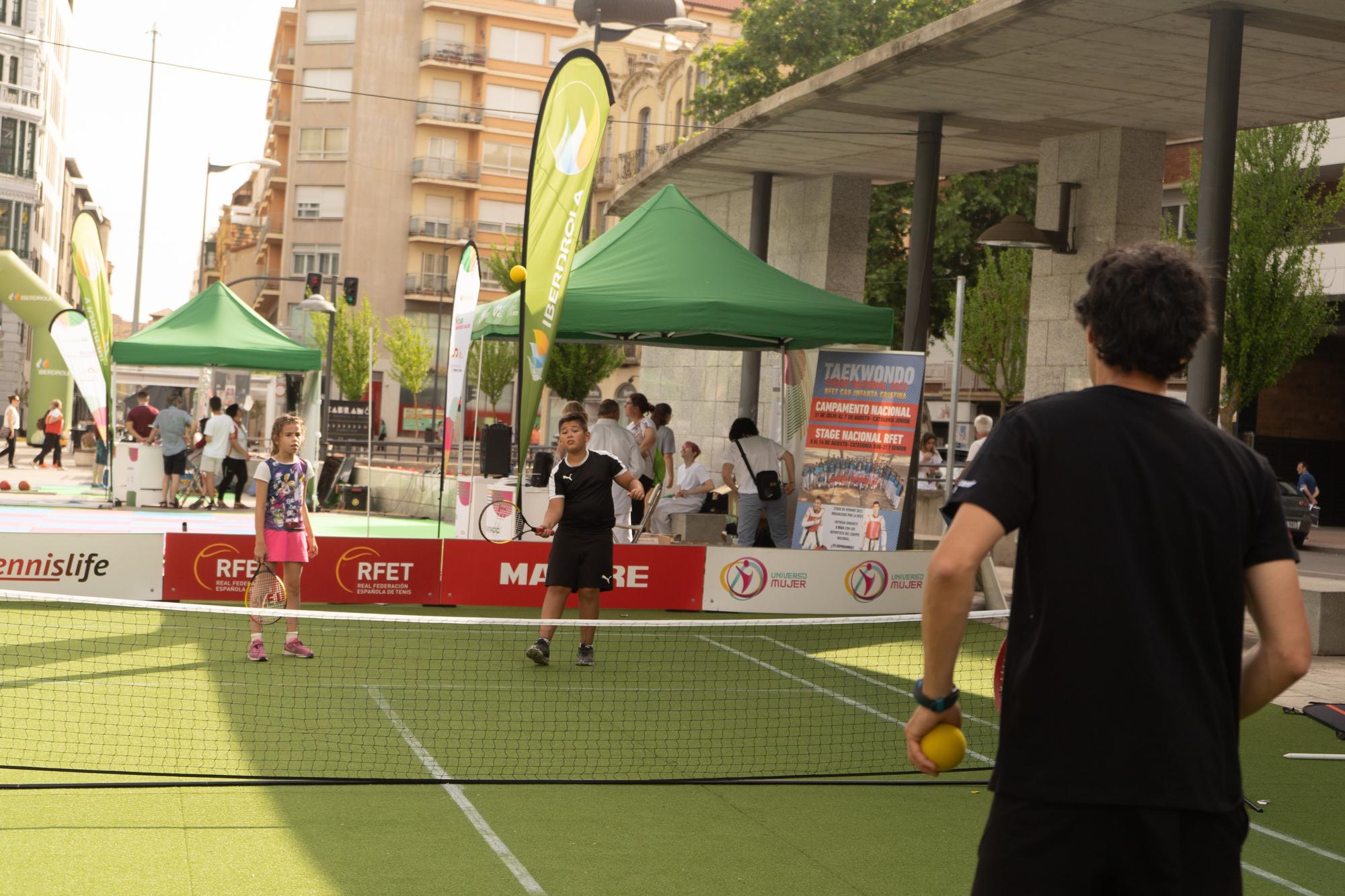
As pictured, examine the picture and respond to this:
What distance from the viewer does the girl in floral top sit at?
1027 centimetres

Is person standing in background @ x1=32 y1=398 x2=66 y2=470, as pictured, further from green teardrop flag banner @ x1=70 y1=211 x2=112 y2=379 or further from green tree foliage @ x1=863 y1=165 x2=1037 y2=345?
green tree foliage @ x1=863 y1=165 x2=1037 y2=345

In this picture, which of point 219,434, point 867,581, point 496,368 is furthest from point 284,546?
point 496,368

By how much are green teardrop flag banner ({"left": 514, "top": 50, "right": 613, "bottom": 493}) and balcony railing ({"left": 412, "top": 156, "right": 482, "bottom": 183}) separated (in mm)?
58890

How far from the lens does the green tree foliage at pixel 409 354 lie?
6175cm

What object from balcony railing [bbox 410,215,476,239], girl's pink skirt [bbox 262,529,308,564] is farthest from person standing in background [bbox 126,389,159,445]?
balcony railing [bbox 410,215,476,239]

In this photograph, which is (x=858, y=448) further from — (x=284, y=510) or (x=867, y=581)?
(x=284, y=510)

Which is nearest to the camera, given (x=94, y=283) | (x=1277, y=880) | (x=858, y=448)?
(x=1277, y=880)

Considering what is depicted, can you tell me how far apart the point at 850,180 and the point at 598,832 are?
15.3 meters

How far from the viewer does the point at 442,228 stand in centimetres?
7075

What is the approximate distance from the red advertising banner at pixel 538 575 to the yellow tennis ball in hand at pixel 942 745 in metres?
10.6

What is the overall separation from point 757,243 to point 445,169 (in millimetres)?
52564

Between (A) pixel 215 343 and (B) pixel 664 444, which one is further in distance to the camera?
(A) pixel 215 343

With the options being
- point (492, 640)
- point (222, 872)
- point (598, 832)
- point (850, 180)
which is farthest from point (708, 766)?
Answer: point (850, 180)

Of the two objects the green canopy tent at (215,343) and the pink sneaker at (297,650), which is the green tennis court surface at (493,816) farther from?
the green canopy tent at (215,343)
